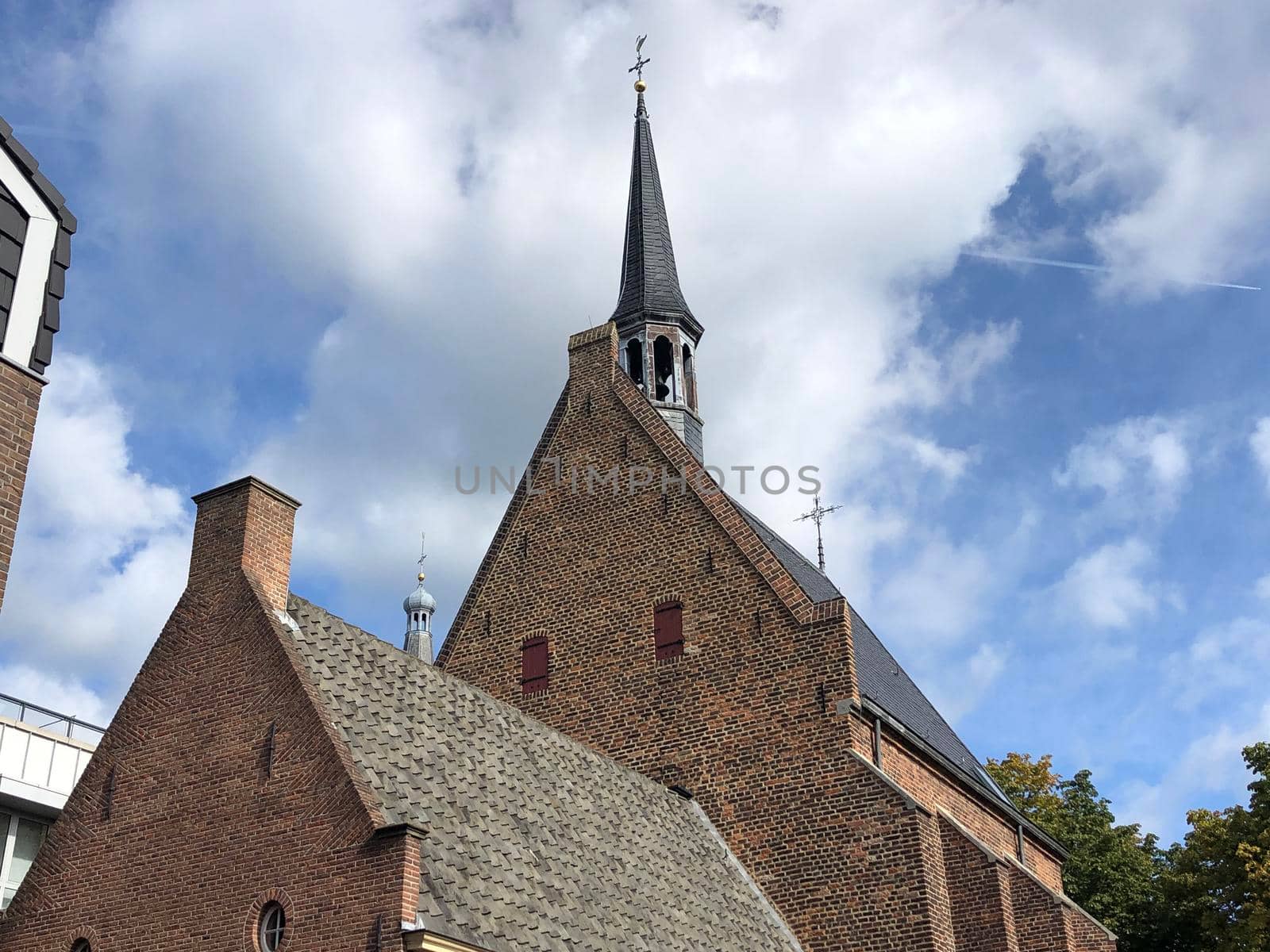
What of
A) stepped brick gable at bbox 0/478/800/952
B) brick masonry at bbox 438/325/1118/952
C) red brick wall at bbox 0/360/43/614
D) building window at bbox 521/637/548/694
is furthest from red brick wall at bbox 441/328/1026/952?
red brick wall at bbox 0/360/43/614

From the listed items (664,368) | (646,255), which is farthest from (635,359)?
(646,255)

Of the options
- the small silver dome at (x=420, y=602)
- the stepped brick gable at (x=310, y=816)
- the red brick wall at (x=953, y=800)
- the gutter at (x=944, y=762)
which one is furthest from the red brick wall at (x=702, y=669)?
the small silver dome at (x=420, y=602)

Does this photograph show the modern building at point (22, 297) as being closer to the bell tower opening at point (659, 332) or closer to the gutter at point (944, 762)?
the gutter at point (944, 762)

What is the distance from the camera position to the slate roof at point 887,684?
2669 cm

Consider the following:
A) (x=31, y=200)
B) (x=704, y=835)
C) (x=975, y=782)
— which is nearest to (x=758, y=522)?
(x=975, y=782)

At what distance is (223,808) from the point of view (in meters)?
15.3

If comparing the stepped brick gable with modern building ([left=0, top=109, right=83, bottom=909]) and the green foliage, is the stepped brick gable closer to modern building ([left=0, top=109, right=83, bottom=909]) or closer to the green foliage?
modern building ([left=0, top=109, right=83, bottom=909])

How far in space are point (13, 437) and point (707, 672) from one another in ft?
45.9

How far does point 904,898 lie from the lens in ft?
65.2

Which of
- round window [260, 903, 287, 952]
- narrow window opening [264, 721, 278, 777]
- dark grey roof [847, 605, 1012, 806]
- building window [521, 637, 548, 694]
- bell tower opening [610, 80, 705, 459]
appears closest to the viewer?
round window [260, 903, 287, 952]

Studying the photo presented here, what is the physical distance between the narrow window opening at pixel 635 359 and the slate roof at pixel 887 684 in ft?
12.7

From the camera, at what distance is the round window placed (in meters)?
14.1

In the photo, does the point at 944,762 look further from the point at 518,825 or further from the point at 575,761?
the point at 518,825

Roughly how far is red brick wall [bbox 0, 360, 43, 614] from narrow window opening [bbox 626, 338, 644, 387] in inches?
734
